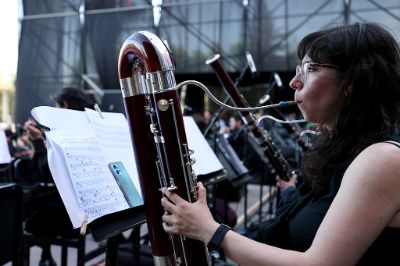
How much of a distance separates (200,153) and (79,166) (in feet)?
2.65

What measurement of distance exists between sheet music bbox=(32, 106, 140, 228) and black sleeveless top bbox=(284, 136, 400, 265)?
0.56 metres

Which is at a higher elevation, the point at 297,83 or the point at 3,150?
the point at 297,83

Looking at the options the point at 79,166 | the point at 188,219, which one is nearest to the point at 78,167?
the point at 79,166

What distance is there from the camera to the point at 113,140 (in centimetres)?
144

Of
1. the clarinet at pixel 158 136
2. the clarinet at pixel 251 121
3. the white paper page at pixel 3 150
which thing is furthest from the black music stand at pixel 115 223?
the clarinet at pixel 251 121

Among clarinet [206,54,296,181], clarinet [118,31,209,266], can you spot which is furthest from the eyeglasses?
clarinet [206,54,296,181]

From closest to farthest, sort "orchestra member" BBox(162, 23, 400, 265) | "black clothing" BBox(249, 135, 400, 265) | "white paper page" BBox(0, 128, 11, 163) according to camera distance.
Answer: "orchestra member" BBox(162, 23, 400, 265) → "black clothing" BBox(249, 135, 400, 265) → "white paper page" BBox(0, 128, 11, 163)

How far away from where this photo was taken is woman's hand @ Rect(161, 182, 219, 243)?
3.19 feet

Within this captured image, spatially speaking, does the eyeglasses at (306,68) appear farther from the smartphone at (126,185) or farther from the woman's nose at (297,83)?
the smartphone at (126,185)

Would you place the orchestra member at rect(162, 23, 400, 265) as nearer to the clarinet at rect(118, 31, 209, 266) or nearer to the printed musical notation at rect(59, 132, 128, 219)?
the clarinet at rect(118, 31, 209, 266)

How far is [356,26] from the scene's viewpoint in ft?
3.55

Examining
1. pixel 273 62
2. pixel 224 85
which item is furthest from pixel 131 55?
pixel 273 62

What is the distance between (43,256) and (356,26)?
2759mm

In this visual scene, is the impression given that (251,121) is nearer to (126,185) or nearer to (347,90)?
(126,185)
